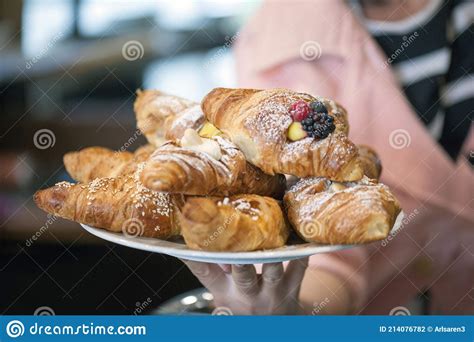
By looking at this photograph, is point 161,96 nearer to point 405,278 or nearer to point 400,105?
point 400,105

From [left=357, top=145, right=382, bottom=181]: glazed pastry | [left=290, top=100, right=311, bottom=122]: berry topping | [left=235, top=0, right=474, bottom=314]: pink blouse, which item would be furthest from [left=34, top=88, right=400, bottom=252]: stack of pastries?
[left=235, top=0, right=474, bottom=314]: pink blouse

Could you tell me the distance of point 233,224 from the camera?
67 centimetres

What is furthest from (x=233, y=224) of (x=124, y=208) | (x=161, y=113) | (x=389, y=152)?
(x=389, y=152)

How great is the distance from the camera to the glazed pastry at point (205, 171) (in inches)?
25.8

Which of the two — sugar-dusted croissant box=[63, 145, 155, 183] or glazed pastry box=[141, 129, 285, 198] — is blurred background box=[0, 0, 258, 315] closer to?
sugar-dusted croissant box=[63, 145, 155, 183]

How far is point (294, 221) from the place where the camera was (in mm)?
717

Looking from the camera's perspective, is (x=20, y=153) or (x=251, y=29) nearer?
(x=20, y=153)

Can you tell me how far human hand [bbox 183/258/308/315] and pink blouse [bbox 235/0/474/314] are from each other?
0.71 feet

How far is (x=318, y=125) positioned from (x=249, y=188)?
11 centimetres

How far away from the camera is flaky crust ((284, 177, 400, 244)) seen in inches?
27.0

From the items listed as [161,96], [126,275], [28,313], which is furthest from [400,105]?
[28,313]

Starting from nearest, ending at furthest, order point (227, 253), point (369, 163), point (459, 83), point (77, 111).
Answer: point (227, 253), point (369, 163), point (77, 111), point (459, 83)

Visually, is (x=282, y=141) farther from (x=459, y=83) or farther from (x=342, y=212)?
(x=459, y=83)

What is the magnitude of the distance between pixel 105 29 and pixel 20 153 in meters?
0.25
